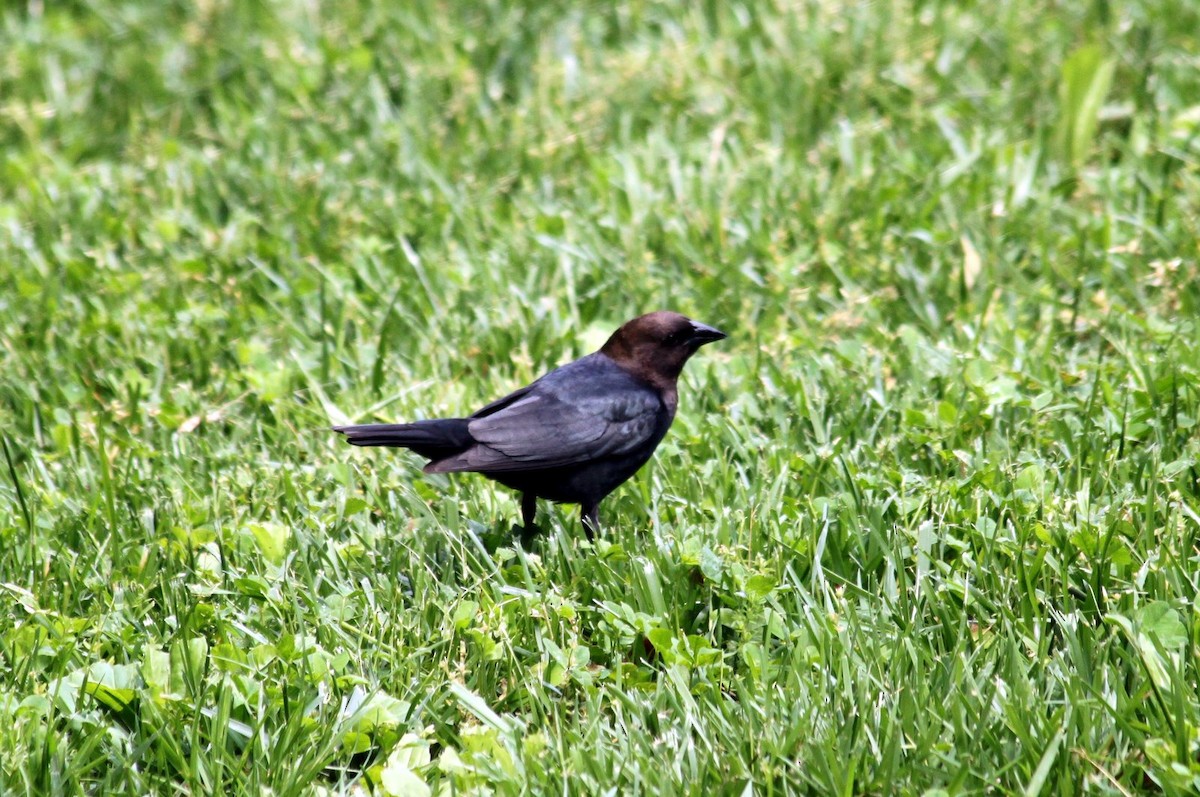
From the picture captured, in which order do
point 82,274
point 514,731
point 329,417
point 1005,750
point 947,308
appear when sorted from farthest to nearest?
point 82,274
point 947,308
point 329,417
point 514,731
point 1005,750

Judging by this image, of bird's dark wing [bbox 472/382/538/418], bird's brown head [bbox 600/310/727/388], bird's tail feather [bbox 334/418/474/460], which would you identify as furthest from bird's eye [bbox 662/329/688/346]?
bird's tail feather [bbox 334/418/474/460]

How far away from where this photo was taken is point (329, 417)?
15.7 ft

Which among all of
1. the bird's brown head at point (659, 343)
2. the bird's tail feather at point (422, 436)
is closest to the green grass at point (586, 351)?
the bird's tail feather at point (422, 436)

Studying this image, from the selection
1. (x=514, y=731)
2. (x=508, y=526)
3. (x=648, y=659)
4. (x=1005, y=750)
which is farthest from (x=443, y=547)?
(x=1005, y=750)

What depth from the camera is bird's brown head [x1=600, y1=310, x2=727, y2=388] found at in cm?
438

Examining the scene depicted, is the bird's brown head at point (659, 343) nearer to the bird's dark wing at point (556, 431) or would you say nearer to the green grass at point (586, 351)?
the bird's dark wing at point (556, 431)

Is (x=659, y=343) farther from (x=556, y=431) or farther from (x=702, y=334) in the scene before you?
(x=556, y=431)

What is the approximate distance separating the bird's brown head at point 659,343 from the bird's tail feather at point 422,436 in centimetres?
65

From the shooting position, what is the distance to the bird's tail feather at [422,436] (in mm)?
3816

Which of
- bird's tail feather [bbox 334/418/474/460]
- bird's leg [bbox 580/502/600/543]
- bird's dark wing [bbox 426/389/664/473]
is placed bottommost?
bird's leg [bbox 580/502/600/543]

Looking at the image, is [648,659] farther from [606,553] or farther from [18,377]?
[18,377]

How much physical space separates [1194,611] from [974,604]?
49 cm

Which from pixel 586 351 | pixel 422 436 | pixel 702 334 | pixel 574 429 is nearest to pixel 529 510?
pixel 574 429

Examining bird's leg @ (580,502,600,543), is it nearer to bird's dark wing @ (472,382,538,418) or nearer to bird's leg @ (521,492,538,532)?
bird's leg @ (521,492,538,532)
